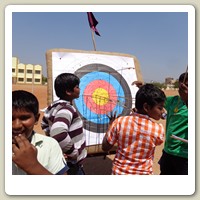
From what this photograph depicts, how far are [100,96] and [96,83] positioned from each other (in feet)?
0.40

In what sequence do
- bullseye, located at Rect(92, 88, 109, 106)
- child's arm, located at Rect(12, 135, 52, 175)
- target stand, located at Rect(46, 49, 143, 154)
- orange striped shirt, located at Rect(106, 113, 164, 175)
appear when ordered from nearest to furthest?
child's arm, located at Rect(12, 135, 52, 175) → orange striped shirt, located at Rect(106, 113, 164, 175) → target stand, located at Rect(46, 49, 143, 154) → bullseye, located at Rect(92, 88, 109, 106)

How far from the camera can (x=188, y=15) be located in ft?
3.86

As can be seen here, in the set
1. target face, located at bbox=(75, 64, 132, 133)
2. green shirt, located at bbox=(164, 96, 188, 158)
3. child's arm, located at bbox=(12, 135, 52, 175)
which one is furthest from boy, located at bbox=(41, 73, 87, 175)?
target face, located at bbox=(75, 64, 132, 133)

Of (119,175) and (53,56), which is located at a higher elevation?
(53,56)

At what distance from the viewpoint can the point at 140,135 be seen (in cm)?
103

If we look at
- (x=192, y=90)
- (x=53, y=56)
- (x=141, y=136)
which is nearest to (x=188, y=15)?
(x=192, y=90)

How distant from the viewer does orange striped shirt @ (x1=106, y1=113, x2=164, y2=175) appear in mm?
1034

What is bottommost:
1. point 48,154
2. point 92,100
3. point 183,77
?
point 48,154

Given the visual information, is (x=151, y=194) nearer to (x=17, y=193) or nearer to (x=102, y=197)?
(x=102, y=197)

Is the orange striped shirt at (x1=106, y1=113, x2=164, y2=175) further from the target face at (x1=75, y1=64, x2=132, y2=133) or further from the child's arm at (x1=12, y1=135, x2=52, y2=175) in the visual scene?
the target face at (x1=75, y1=64, x2=132, y2=133)

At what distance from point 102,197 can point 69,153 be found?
0.91 ft

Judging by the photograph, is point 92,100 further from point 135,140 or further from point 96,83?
point 135,140

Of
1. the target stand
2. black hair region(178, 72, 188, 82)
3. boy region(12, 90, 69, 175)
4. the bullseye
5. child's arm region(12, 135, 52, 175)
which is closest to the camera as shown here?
child's arm region(12, 135, 52, 175)

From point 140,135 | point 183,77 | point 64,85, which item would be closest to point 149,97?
point 140,135
